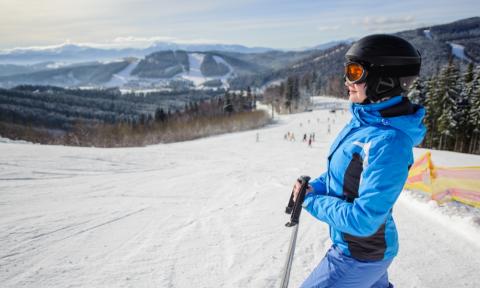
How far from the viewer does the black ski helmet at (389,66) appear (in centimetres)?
213

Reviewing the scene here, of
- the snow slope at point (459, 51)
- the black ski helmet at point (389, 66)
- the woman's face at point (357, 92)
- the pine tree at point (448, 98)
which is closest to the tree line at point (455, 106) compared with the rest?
the pine tree at point (448, 98)

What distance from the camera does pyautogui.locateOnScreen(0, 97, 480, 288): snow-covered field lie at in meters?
4.41

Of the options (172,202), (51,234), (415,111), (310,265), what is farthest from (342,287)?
(172,202)

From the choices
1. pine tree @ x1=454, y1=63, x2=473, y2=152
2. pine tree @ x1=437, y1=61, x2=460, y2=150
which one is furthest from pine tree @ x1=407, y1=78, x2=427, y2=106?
pine tree @ x1=454, y1=63, x2=473, y2=152

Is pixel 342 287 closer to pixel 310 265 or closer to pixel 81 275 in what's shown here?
pixel 310 265

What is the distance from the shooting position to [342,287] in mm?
2207

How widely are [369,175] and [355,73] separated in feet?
2.67

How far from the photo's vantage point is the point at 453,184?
24.9 ft

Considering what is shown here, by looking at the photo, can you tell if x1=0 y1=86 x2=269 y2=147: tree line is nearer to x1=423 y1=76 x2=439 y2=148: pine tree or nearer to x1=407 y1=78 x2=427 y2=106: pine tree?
x1=407 y1=78 x2=427 y2=106: pine tree

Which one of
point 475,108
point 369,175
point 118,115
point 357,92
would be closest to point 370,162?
point 369,175

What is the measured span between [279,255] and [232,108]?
9026cm

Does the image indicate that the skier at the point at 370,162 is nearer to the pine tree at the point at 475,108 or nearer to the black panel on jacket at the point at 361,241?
the black panel on jacket at the point at 361,241

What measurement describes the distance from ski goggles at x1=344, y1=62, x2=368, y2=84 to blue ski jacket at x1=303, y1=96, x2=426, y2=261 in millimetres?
186

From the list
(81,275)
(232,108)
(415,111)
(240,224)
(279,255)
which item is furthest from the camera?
(232,108)
